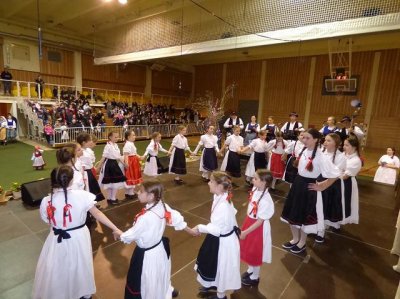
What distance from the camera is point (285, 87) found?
14758 millimetres

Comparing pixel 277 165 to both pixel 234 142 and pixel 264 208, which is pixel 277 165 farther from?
pixel 264 208

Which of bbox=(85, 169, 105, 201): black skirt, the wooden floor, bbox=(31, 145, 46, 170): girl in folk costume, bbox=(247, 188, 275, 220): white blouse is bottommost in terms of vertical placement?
the wooden floor

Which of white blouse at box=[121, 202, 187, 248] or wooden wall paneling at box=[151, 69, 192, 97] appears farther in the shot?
wooden wall paneling at box=[151, 69, 192, 97]

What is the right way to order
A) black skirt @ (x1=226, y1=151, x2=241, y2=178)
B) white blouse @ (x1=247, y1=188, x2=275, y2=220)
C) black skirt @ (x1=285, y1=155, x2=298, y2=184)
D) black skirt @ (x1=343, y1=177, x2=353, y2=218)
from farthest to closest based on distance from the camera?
black skirt @ (x1=226, y1=151, x2=241, y2=178), black skirt @ (x1=285, y1=155, x2=298, y2=184), black skirt @ (x1=343, y1=177, x2=353, y2=218), white blouse @ (x1=247, y1=188, x2=275, y2=220)

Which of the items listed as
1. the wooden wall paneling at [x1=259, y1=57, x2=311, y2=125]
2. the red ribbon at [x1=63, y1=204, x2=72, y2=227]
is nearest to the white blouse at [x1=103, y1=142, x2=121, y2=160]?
the red ribbon at [x1=63, y1=204, x2=72, y2=227]

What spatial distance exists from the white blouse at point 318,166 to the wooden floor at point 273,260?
1.10 m

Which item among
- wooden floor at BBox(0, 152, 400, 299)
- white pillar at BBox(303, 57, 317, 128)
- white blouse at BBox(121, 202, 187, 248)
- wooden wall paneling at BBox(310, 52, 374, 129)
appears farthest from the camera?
white pillar at BBox(303, 57, 317, 128)

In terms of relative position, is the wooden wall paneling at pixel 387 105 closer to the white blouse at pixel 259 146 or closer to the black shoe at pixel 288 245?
the white blouse at pixel 259 146

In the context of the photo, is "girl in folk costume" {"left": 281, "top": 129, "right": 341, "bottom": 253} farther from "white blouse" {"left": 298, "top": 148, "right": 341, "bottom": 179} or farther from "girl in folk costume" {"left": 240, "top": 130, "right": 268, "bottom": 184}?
"girl in folk costume" {"left": 240, "top": 130, "right": 268, "bottom": 184}

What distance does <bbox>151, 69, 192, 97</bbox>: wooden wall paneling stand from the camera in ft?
58.7

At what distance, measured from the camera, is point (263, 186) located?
2.28 m

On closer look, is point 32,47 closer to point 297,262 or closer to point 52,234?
point 52,234

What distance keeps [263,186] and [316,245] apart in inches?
68.3

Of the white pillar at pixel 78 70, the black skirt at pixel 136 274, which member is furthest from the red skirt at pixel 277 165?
the white pillar at pixel 78 70
